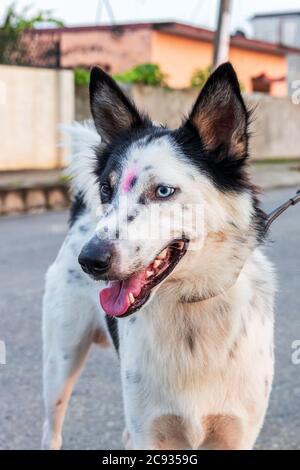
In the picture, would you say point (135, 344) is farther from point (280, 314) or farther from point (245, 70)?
point (245, 70)

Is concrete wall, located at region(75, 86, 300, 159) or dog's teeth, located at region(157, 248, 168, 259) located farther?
concrete wall, located at region(75, 86, 300, 159)

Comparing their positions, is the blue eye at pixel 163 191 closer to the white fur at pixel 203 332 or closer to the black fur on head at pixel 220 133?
the white fur at pixel 203 332

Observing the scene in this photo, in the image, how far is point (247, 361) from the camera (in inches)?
119

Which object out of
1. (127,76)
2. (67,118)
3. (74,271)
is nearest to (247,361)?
(74,271)

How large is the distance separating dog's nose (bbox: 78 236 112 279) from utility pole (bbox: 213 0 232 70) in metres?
12.3

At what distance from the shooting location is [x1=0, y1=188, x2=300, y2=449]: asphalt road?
4.01 meters

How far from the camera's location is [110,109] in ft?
10.7

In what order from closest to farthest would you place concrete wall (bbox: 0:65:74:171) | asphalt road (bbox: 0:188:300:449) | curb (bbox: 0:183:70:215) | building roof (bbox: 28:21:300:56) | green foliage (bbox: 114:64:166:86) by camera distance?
1. asphalt road (bbox: 0:188:300:449)
2. curb (bbox: 0:183:70:215)
3. concrete wall (bbox: 0:65:74:171)
4. green foliage (bbox: 114:64:166:86)
5. building roof (bbox: 28:21:300:56)

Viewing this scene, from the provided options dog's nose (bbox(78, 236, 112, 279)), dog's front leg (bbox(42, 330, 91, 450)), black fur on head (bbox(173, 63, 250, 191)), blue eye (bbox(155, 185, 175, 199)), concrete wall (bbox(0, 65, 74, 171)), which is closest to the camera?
dog's nose (bbox(78, 236, 112, 279))

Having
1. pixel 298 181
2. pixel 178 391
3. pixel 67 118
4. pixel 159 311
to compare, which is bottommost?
pixel 298 181

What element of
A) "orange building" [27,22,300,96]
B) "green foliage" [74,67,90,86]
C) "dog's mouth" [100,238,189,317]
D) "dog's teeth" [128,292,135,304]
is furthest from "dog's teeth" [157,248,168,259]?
"orange building" [27,22,300,96]

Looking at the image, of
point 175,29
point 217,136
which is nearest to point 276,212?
point 217,136

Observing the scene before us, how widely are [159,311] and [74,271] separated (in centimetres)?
80

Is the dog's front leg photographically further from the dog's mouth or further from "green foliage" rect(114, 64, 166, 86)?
"green foliage" rect(114, 64, 166, 86)
